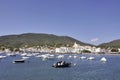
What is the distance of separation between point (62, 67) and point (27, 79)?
3550 centimetres

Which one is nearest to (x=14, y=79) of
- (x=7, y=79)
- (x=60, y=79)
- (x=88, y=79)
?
(x=7, y=79)

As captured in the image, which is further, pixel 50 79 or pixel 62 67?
pixel 62 67

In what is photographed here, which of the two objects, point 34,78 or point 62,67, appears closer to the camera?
point 34,78

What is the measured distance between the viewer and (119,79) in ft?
197

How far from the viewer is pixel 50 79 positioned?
61000 millimetres

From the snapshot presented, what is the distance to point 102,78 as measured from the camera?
6344 cm

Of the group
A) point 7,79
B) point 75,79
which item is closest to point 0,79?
point 7,79

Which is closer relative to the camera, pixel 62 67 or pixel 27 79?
pixel 27 79

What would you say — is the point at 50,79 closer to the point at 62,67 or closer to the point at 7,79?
the point at 7,79

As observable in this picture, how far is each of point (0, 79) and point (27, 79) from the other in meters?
6.04

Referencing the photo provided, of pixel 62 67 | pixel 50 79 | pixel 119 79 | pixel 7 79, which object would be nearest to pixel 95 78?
pixel 119 79

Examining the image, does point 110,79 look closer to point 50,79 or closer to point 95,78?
point 95,78

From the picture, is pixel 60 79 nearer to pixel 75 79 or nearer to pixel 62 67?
pixel 75 79

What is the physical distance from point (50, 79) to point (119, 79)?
15.1m
